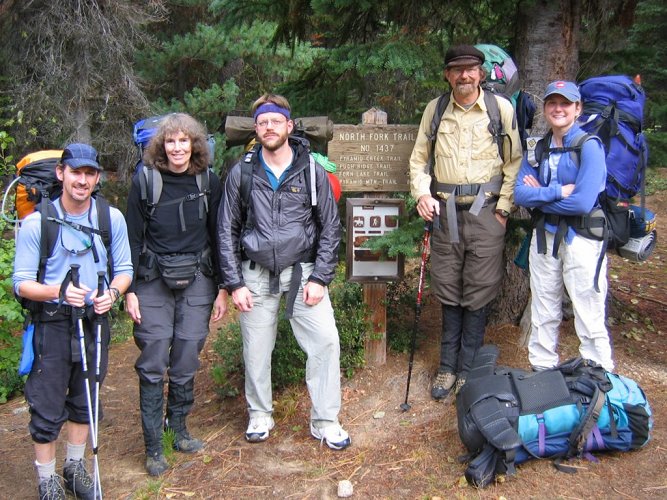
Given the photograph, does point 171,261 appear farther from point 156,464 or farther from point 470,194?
point 470,194

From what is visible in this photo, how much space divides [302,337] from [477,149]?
74.6 inches

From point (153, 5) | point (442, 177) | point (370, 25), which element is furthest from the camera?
point (153, 5)

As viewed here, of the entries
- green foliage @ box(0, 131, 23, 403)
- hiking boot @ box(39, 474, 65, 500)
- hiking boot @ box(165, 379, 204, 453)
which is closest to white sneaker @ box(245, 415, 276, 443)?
hiking boot @ box(165, 379, 204, 453)

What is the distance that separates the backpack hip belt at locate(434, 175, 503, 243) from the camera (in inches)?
181

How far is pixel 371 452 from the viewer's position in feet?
14.8

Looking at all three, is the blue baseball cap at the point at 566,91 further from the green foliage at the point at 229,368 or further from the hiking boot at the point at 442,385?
the green foliage at the point at 229,368

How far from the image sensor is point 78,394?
3924 mm

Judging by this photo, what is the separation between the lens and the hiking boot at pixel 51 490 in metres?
3.92

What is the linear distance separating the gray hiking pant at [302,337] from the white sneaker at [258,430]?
10.3 inches

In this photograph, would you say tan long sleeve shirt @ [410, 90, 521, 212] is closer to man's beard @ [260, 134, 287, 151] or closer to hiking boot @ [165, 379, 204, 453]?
man's beard @ [260, 134, 287, 151]

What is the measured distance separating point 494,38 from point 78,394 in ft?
16.3

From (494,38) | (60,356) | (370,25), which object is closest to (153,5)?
(370,25)

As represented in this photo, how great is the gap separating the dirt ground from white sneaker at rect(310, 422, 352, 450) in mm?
57

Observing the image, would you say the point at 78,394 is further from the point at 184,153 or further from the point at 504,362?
the point at 504,362
